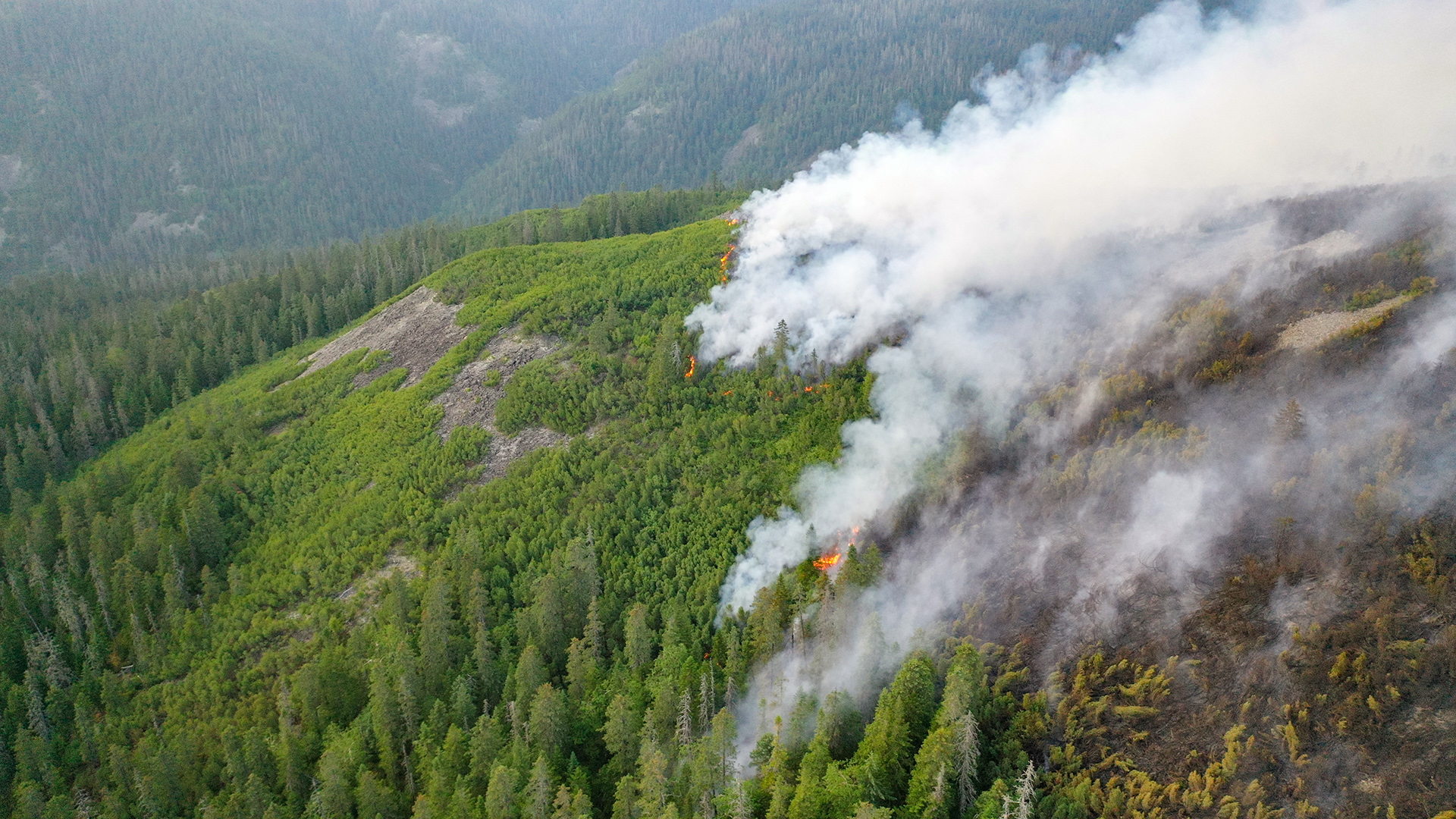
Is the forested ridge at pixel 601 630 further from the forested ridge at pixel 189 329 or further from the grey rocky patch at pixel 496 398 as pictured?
the forested ridge at pixel 189 329

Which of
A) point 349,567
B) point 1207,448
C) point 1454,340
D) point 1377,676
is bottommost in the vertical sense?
point 349,567

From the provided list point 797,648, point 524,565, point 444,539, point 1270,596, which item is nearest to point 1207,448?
point 1270,596

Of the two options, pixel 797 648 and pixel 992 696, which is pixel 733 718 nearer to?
pixel 797 648

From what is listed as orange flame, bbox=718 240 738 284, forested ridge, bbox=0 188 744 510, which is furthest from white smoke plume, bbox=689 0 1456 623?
forested ridge, bbox=0 188 744 510

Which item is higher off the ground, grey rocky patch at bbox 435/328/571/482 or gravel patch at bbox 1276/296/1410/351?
gravel patch at bbox 1276/296/1410/351

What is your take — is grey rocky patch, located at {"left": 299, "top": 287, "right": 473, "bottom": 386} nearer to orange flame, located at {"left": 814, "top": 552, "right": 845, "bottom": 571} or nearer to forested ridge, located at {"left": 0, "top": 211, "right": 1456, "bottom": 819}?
forested ridge, located at {"left": 0, "top": 211, "right": 1456, "bottom": 819}

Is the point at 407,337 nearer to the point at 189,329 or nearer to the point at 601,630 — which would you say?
the point at 189,329

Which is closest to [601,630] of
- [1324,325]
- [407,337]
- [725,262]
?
[725,262]

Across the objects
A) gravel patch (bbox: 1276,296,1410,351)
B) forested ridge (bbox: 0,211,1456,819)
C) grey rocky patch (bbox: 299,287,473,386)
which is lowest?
forested ridge (bbox: 0,211,1456,819)
